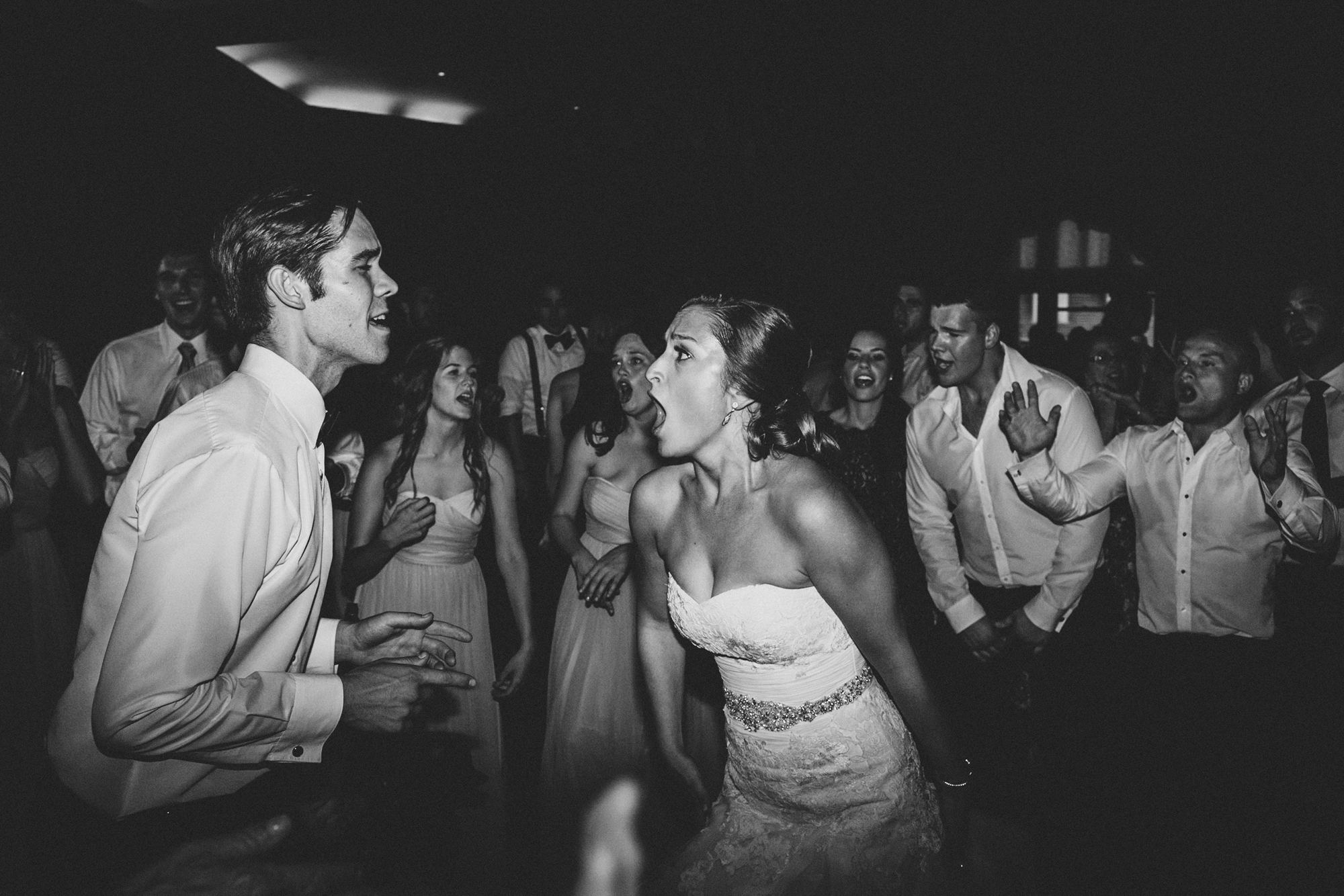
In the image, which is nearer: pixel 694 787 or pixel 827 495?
pixel 827 495

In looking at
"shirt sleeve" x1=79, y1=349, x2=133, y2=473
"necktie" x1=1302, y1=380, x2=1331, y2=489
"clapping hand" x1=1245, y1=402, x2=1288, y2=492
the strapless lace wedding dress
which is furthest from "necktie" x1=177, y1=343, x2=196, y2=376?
"necktie" x1=1302, y1=380, x2=1331, y2=489

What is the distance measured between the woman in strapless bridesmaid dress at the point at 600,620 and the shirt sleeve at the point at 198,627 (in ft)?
6.21

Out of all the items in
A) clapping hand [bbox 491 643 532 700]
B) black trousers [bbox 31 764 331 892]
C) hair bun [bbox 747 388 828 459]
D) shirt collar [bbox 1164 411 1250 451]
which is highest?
hair bun [bbox 747 388 828 459]

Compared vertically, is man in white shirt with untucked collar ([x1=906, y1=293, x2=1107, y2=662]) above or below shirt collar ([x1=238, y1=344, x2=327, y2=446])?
below

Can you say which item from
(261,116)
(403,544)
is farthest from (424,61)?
(403,544)

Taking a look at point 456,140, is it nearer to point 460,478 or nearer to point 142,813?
point 460,478

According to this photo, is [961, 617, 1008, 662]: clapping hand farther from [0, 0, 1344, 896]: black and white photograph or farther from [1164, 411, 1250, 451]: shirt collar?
[1164, 411, 1250, 451]: shirt collar

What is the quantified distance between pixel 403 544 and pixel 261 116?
6.79 metres

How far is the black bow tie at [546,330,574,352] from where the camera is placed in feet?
22.7

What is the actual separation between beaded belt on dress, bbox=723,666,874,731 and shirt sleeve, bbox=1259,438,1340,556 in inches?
68.1

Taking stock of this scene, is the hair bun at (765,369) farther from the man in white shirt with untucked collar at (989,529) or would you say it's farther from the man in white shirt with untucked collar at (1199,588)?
the man in white shirt with untucked collar at (989,529)

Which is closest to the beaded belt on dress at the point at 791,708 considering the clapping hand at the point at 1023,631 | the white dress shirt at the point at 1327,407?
the clapping hand at the point at 1023,631

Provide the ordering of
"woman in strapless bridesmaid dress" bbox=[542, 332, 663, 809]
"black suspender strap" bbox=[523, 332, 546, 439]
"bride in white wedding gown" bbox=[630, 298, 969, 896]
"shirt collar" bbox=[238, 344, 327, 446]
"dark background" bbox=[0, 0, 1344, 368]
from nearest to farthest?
"shirt collar" bbox=[238, 344, 327, 446]
"bride in white wedding gown" bbox=[630, 298, 969, 896]
"woman in strapless bridesmaid dress" bbox=[542, 332, 663, 809]
"dark background" bbox=[0, 0, 1344, 368]
"black suspender strap" bbox=[523, 332, 546, 439]

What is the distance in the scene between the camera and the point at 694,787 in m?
2.18
